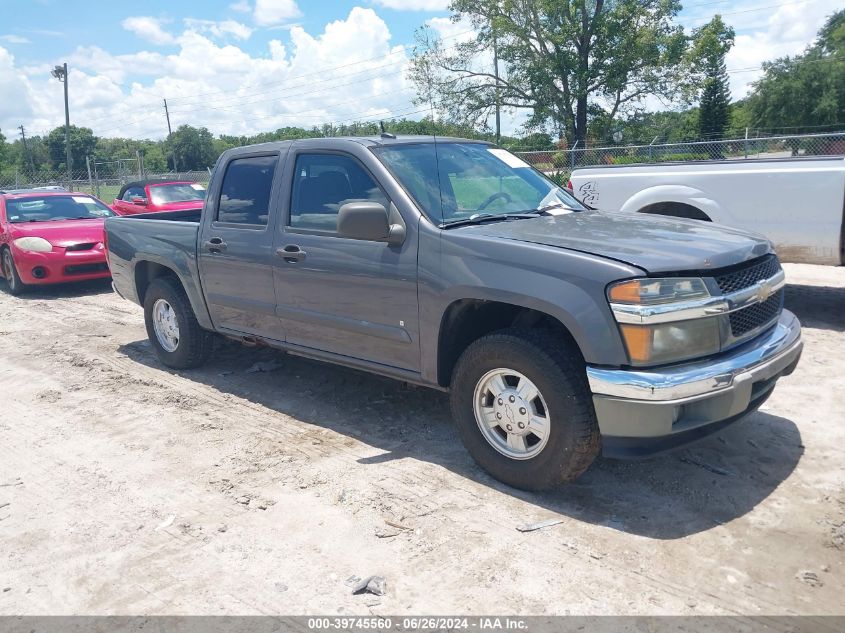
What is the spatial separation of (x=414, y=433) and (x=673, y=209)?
4.59 meters

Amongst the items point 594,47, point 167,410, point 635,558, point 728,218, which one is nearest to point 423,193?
point 635,558

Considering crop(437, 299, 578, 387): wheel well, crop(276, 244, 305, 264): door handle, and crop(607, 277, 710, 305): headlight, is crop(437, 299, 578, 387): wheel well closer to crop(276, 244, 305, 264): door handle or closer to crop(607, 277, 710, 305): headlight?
crop(607, 277, 710, 305): headlight

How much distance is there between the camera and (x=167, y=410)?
216 inches

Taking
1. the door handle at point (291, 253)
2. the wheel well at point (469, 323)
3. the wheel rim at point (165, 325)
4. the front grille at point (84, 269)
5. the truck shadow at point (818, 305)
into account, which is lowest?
the truck shadow at point (818, 305)

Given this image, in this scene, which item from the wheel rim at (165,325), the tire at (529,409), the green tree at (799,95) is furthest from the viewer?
the green tree at (799,95)

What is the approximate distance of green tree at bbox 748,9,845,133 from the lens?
4950 cm

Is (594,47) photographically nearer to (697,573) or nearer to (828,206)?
(828,206)

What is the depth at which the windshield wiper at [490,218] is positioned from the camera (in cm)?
419

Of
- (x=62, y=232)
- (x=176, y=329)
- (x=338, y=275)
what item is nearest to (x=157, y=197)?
(x=62, y=232)

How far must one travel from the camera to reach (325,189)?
4809 millimetres

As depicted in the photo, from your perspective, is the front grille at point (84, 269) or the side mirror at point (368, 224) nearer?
the side mirror at point (368, 224)

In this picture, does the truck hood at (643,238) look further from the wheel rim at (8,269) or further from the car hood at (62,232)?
the wheel rim at (8,269)

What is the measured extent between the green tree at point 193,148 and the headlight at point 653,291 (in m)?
70.0

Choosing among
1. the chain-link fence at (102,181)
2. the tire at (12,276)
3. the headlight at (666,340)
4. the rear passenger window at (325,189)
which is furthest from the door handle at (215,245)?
the chain-link fence at (102,181)
